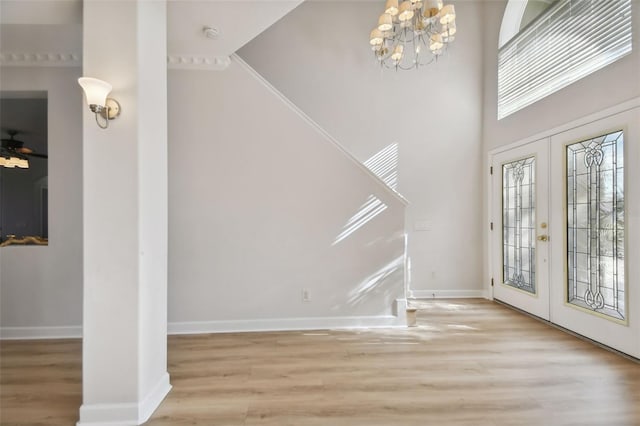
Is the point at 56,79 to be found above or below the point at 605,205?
above

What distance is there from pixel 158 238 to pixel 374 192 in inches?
88.4

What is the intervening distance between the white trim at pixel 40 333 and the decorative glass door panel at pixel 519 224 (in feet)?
17.6

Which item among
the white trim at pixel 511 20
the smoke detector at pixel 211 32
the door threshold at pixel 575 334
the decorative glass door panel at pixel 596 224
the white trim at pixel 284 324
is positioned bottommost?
the door threshold at pixel 575 334

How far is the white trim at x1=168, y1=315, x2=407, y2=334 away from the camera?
3211 millimetres

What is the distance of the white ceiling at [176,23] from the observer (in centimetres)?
207

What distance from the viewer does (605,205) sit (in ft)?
9.24

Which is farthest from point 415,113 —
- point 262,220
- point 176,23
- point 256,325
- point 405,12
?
point 256,325

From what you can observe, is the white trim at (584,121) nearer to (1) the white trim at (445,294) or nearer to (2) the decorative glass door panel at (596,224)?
(2) the decorative glass door panel at (596,224)

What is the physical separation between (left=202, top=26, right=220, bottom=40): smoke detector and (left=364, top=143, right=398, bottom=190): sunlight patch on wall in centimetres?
263

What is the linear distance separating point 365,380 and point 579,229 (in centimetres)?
278

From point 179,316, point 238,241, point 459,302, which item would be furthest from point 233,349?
point 459,302

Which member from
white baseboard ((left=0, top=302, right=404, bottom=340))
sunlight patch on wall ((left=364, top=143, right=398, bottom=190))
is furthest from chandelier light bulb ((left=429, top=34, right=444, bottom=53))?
white baseboard ((left=0, top=302, right=404, bottom=340))

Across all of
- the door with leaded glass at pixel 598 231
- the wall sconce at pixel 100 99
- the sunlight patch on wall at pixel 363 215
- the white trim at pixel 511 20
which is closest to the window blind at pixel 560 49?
the white trim at pixel 511 20

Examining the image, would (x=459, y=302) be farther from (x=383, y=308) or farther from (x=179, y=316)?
(x=179, y=316)
